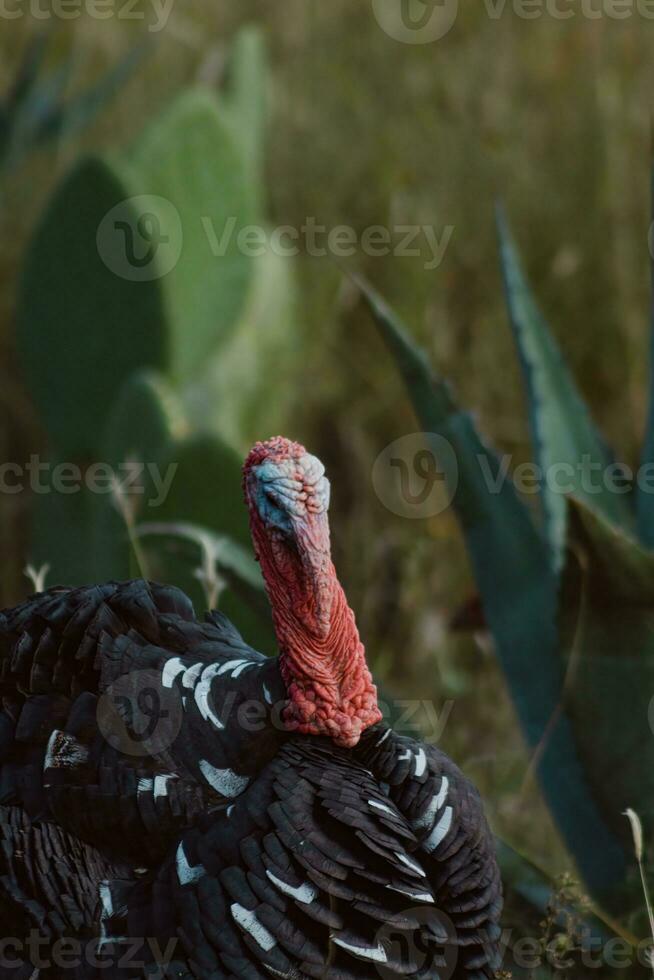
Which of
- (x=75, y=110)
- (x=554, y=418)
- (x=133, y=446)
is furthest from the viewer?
(x=75, y=110)

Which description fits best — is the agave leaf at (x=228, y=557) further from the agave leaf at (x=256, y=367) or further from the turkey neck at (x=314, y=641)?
the agave leaf at (x=256, y=367)

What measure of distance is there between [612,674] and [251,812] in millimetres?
867

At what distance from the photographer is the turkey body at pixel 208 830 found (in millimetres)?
1797

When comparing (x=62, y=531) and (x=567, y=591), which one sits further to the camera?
→ (x=62, y=531)

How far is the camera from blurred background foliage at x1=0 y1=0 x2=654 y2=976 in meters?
4.70

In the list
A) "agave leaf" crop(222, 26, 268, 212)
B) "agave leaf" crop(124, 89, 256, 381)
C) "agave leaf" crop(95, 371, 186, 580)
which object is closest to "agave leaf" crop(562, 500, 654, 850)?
"agave leaf" crop(95, 371, 186, 580)

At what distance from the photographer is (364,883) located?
183 centimetres

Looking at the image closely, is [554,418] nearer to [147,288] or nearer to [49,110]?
[147,288]

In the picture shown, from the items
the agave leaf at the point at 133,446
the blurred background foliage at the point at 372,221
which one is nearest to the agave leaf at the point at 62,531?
the agave leaf at the point at 133,446

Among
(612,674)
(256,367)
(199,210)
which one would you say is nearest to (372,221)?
(256,367)

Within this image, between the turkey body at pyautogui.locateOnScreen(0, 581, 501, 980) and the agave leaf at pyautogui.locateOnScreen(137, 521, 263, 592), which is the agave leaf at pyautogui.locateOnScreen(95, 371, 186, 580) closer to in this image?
the agave leaf at pyautogui.locateOnScreen(137, 521, 263, 592)

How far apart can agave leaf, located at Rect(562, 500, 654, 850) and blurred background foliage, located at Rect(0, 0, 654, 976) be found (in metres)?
1.96

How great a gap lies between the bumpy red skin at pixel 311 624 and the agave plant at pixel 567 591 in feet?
1.68

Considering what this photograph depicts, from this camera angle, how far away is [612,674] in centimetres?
245
